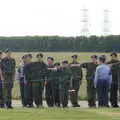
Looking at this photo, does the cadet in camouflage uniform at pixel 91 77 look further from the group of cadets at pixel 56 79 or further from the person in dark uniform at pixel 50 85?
the person in dark uniform at pixel 50 85

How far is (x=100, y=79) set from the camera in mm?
20141

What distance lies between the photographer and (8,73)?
2016cm

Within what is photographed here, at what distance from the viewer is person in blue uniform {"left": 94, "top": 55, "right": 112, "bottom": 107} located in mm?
19997

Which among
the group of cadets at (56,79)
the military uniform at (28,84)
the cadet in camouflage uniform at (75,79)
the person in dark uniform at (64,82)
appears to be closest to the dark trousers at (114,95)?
the group of cadets at (56,79)

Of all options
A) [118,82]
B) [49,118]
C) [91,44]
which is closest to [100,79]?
[118,82]

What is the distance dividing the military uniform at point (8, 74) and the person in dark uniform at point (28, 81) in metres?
0.48

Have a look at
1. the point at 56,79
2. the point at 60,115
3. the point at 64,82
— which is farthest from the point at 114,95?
the point at 60,115

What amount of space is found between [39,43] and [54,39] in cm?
258

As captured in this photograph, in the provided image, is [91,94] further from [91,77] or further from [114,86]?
[114,86]

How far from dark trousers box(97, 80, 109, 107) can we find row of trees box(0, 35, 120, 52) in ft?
205

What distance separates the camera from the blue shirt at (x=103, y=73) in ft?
65.5

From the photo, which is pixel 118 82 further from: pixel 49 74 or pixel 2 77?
pixel 2 77

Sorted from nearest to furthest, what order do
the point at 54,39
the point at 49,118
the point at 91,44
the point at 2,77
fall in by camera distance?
the point at 49,118
the point at 2,77
the point at 91,44
the point at 54,39

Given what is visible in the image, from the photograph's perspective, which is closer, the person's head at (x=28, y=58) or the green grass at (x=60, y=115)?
the green grass at (x=60, y=115)
